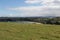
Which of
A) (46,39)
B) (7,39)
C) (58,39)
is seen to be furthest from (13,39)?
(58,39)

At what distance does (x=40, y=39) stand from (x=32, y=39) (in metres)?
1.14

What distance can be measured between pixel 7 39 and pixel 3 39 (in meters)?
0.51

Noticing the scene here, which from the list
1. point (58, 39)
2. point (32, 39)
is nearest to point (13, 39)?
Answer: point (32, 39)

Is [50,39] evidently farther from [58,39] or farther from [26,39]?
[26,39]

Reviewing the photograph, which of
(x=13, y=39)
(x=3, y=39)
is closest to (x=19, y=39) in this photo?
(x=13, y=39)

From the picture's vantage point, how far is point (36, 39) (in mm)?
19875

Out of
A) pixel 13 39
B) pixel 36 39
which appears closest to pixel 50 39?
pixel 36 39

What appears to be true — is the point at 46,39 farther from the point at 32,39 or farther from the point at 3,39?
the point at 3,39

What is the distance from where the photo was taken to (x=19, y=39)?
1997 centimetres

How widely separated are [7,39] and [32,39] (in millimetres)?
3239

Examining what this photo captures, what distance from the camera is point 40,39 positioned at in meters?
20.2

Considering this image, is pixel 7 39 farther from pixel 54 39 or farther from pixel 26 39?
pixel 54 39

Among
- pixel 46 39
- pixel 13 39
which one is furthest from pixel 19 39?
pixel 46 39

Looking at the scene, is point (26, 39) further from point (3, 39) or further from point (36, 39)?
point (3, 39)
